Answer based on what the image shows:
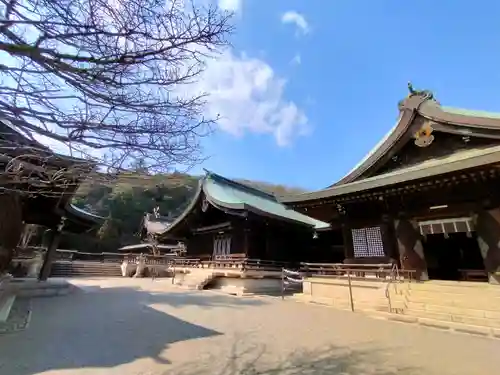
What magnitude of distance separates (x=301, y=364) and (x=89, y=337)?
149 inches

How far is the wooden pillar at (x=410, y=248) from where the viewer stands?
374 inches

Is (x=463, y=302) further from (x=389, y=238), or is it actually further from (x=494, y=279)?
(x=389, y=238)

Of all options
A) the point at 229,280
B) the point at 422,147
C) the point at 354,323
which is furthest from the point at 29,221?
the point at 422,147

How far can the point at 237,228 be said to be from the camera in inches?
633

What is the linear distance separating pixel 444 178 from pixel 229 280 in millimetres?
10610

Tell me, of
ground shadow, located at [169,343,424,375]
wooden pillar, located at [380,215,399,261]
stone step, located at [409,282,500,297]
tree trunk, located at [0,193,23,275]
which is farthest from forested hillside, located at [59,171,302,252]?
ground shadow, located at [169,343,424,375]

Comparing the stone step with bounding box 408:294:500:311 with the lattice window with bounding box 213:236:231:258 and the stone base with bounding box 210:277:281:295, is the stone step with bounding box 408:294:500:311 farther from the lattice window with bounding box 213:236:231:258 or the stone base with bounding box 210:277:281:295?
the lattice window with bounding box 213:236:231:258

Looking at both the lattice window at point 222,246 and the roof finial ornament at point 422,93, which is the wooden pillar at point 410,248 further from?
the lattice window at point 222,246

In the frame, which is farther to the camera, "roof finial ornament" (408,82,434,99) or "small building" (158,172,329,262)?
"small building" (158,172,329,262)

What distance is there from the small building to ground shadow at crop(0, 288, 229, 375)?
7.63 meters

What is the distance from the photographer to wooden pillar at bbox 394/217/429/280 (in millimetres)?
9492

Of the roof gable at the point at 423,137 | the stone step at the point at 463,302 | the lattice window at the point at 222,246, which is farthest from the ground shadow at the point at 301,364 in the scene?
the lattice window at the point at 222,246

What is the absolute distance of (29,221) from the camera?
12320 mm

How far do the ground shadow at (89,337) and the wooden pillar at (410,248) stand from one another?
6.90 meters
